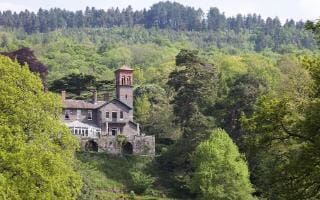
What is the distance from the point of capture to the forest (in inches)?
662

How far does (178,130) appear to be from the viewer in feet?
230

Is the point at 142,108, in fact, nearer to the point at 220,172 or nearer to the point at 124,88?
the point at 124,88

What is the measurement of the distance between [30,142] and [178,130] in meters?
47.0

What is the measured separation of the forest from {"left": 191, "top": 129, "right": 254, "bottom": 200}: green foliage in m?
0.08

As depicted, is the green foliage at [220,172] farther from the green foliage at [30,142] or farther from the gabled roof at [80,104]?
the green foliage at [30,142]

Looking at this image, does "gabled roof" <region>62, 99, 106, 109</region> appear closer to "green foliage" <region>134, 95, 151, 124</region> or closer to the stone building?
the stone building

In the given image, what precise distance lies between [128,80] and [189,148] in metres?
17.1

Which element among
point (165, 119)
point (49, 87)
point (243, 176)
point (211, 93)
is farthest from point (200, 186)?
point (49, 87)

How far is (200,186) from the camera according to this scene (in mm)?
49469

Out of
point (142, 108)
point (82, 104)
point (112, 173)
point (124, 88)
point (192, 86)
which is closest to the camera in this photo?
point (112, 173)

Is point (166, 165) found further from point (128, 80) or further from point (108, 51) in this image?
point (108, 51)

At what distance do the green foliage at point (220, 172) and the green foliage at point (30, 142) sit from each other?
2470cm

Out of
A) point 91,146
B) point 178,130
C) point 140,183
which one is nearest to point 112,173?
point 140,183

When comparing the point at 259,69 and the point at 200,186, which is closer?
the point at 200,186
